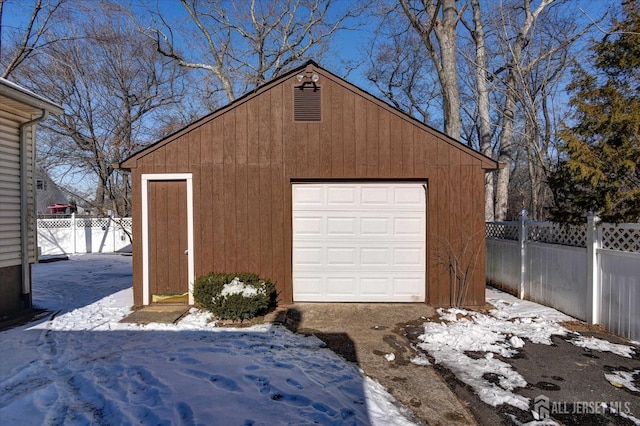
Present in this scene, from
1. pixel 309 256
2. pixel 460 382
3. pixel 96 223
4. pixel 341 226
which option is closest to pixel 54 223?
pixel 96 223

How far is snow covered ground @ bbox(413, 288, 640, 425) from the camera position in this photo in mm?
3527

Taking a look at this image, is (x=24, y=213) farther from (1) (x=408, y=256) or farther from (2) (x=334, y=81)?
(1) (x=408, y=256)

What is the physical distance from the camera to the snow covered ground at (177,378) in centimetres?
289

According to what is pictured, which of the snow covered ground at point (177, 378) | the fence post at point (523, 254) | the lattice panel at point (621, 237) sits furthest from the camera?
the fence post at point (523, 254)

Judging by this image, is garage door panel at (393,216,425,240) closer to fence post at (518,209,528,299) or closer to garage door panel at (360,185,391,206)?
garage door panel at (360,185,391,206)

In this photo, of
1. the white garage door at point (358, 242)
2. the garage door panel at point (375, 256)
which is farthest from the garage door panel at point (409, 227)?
the garage door panel at point (375, 256)

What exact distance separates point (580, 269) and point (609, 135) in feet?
6.28

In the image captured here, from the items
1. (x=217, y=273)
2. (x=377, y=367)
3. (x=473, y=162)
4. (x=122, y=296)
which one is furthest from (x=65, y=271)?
(x=473, y=162)

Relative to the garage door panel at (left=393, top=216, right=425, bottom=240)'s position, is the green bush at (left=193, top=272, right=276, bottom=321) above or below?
below

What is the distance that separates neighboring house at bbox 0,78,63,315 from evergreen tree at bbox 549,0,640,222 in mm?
7903

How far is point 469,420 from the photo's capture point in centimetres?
297

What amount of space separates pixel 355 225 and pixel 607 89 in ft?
13.4

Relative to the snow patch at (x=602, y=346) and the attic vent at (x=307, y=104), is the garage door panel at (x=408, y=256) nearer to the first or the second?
the snow patch at (x=602, y=346)

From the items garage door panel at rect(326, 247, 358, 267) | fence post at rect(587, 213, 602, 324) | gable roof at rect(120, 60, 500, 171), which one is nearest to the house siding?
gable roof at rect(120, 60, 500, 171)
